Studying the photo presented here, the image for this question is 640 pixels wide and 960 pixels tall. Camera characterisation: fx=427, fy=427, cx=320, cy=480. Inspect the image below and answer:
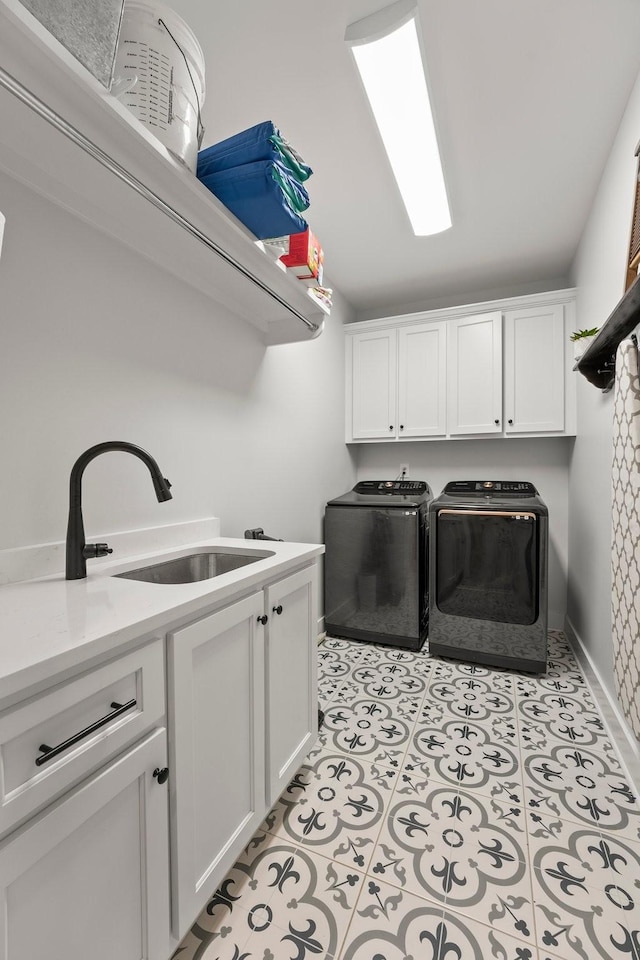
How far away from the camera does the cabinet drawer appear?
24.2 inches

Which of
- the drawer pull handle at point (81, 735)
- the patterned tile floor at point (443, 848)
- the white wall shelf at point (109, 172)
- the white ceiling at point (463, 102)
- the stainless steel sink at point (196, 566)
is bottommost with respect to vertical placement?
the patterned tile floor at point (443, 848)

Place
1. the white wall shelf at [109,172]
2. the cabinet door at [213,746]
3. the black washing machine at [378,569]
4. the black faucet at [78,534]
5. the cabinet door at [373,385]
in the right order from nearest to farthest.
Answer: the white wall shelf at [109,172]
the cabinet door at [213,746]
the black faucet at [78,534]
the black washing machine at [378,569]
the cabinet door at [373,385]

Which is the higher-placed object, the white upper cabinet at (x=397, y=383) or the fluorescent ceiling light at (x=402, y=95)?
the fluorescent ceiling light at (x=402, y=95)

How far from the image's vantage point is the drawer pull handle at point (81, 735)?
2.15 ft

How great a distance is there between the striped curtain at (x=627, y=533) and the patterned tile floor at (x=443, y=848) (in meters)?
0.46

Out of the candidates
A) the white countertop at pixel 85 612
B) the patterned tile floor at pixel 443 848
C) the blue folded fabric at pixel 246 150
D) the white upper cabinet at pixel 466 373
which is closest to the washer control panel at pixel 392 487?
the white upper cabinet at pixel 466 373

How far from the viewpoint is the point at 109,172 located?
1.08 metres

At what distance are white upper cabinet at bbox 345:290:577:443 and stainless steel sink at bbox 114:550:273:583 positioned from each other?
79.8 inches

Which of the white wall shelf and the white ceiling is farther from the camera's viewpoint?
the white ceiling

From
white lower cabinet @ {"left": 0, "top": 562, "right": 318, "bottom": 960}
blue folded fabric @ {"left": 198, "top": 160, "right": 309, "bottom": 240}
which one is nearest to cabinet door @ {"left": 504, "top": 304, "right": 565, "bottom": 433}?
blue folded fabric @ {"left": 198, "top": 160, "right": 309, "bottom": 240}

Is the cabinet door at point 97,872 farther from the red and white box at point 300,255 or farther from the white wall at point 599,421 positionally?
the white wall at point 599,421

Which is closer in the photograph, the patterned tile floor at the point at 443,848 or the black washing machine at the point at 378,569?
the patterned tile floor at the point at 443,848

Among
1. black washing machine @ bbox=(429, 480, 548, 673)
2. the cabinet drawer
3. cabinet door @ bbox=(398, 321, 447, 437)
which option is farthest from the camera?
cabinet door @ bbox=(398, 321, 447, 437)

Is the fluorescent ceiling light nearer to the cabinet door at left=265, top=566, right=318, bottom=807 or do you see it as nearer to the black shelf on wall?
the black shelf on wall
